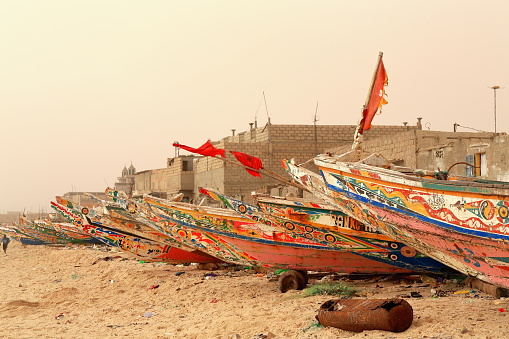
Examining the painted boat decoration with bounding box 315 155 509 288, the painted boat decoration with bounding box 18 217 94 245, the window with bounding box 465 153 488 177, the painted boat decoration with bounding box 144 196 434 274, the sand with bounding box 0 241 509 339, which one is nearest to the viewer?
the painted boat decoration with bounding box 315 155 509 288

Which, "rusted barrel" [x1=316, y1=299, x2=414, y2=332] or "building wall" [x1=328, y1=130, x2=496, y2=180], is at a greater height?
"building wall" [x1=328, y1=130, x2=496, y2=180]

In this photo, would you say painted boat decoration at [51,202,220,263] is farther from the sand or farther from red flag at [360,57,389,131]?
red flag at [360,57,389,131]

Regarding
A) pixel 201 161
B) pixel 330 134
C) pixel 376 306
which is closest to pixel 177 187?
pixel 201 161

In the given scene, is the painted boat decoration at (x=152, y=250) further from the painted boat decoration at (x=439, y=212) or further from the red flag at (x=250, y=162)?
the painted boat decoration at (x=439, y=212)

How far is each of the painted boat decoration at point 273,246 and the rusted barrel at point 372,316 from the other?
356 centimetres

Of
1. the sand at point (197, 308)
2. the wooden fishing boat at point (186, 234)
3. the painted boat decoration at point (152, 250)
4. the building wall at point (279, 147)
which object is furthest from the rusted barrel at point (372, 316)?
the building wall at point (279, 147)

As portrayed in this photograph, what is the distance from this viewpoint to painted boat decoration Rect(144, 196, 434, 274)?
33.9 ft

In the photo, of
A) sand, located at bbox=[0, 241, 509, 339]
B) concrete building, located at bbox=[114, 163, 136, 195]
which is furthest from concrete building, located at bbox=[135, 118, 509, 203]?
concrete building, located at bbox=[114, 163, 136, 195]

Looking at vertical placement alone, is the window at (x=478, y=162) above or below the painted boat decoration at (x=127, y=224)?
above

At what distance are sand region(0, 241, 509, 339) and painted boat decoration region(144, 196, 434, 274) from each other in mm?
416

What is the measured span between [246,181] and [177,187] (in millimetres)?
6708

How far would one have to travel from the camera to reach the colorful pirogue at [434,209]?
5.64 metres

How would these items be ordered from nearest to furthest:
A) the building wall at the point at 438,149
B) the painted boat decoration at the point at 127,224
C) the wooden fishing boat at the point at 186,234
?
the wooden fishing boat at the point at 186,234 → the building wall at the point at 438,149 → the painted boat decoration at the point at 127,224

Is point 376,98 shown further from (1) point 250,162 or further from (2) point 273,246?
(2) point 273,246
